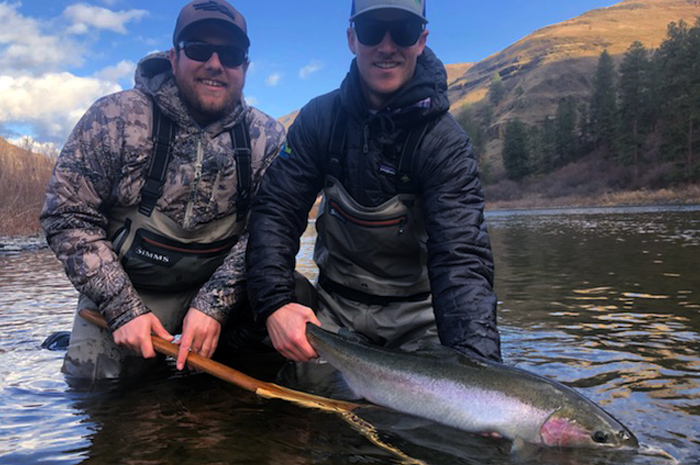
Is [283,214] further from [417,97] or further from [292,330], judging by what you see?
[417,97]

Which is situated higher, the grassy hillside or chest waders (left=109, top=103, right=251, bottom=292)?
the grassy hillside

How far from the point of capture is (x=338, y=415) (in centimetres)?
321

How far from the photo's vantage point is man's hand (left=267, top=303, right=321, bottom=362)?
3232 mm

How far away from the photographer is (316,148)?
4082 mm

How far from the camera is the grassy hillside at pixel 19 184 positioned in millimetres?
19031

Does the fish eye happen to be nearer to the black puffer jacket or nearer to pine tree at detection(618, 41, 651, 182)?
the black puffer jacket

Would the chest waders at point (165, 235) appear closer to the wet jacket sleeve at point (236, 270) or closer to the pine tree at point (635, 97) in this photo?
the wet jacket sleeve at point (236, 270)

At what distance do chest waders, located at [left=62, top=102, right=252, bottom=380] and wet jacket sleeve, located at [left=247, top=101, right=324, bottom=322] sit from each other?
0.41 metres

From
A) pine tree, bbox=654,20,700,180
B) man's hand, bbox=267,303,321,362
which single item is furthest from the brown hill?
man's hand, bbox=267,303,321,362

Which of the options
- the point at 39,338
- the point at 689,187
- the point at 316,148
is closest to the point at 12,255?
the point at 39,338

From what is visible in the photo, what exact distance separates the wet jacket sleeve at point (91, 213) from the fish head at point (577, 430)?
2673mm

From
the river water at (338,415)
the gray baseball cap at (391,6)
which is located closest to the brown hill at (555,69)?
the river water at (338,415)

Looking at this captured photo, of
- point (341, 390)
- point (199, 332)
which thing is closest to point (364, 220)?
point (341, 390)

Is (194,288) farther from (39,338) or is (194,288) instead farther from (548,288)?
(548,288)
